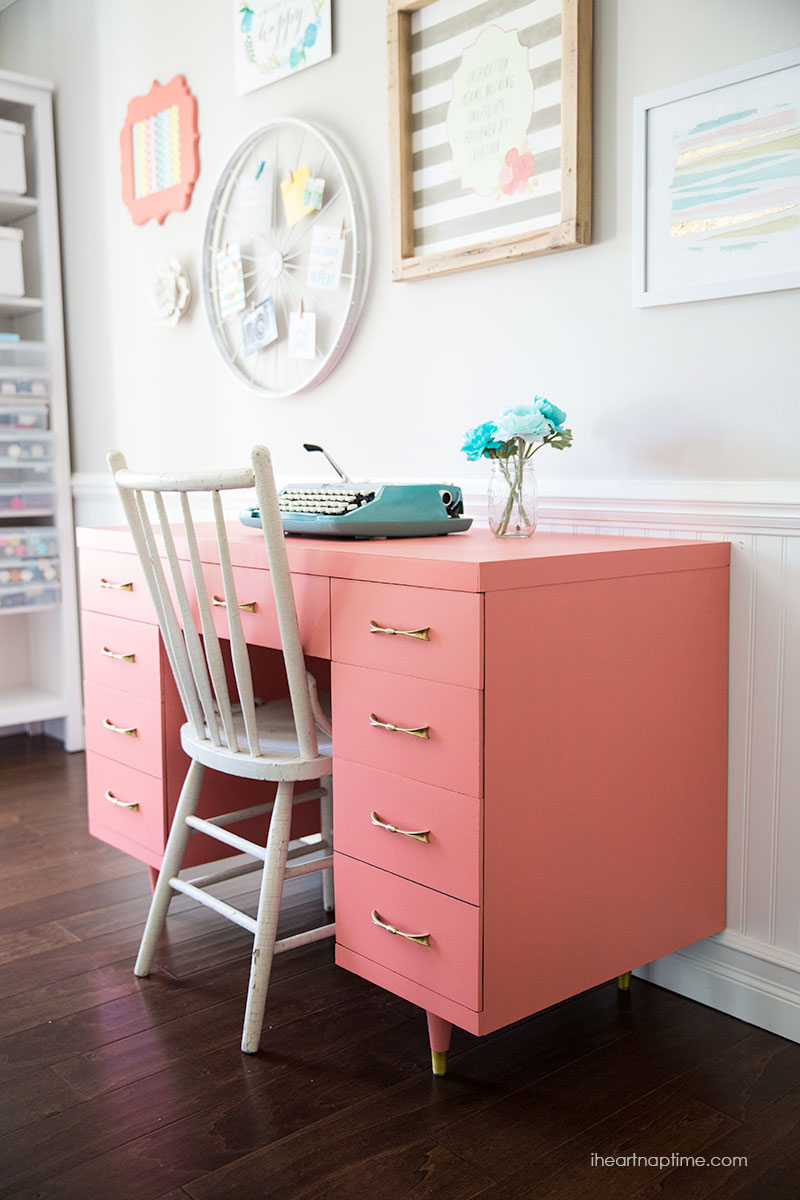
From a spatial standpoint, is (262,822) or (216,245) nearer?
(262,822)

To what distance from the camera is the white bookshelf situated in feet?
11.1

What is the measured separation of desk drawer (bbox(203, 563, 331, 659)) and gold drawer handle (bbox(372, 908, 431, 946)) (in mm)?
397

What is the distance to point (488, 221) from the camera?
2.09 m

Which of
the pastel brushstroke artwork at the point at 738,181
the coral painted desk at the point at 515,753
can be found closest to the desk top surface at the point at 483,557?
the coral painted desk at the point at 515,753

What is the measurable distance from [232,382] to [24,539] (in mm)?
1015

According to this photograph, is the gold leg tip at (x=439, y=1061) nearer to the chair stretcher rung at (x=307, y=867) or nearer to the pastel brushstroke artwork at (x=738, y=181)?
the chair stretcher rung at (x=307, y=867)

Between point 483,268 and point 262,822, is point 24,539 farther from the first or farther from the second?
point 483,268

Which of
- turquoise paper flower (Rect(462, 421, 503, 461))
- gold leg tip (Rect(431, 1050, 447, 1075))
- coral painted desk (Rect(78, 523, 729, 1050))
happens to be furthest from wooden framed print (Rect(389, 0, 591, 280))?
gold leg tip (Rect(431, 1050, 447, 1075))

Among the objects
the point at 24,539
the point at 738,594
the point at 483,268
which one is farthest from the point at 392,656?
the point at 24,539

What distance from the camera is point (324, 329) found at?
253 centimetres

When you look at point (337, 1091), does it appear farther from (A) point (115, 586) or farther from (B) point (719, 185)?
(B) point (719, 185)

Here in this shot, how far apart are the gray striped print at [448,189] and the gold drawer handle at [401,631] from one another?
0.96 m

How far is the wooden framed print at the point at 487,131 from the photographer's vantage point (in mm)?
1880

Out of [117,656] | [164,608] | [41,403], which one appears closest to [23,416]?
[41,403]
